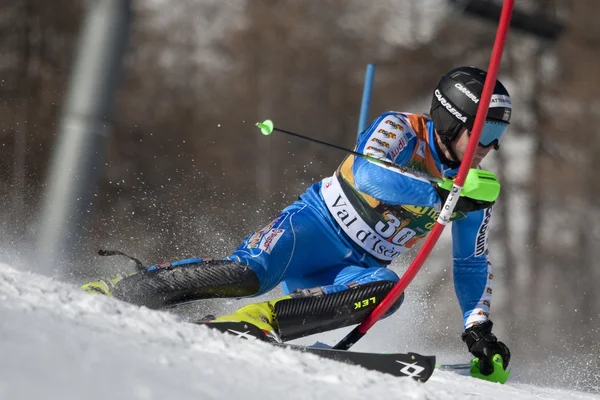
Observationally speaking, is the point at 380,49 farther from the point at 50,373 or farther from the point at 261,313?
the point at 50,373

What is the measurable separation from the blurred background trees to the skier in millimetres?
7564

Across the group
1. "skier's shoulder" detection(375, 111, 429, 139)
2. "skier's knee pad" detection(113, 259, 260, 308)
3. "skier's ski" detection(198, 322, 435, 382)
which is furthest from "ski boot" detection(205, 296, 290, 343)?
"skier's shoulder" detection(375, 111, 429, 139)

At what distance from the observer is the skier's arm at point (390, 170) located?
3.62 m

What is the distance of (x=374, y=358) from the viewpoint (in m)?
2.99

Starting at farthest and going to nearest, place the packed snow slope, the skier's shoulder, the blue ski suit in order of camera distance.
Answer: the skier's shoulder < the blue ski suit < the packed snow slope

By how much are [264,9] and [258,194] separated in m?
6.26

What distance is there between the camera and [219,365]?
1.99 meters

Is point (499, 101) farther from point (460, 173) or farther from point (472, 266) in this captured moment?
point (472, 266)

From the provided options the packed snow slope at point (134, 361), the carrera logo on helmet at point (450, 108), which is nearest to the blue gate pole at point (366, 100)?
the carrera logo on helmet at point (450, 108)

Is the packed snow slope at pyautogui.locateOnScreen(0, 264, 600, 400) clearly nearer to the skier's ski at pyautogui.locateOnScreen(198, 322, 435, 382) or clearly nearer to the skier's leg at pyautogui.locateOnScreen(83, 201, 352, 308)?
the skier's ski at pyautogui.locateOnScreen(198, 322, 435, 382)

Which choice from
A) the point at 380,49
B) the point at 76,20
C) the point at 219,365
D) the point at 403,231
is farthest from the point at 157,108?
the point at 219,365

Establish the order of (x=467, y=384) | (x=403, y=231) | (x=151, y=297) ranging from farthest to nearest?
(x=403, y=231)
(x=151, y=297)
(x=467, y=384)

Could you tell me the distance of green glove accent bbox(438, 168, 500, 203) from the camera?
3436 mm

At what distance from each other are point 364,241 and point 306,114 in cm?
1879
